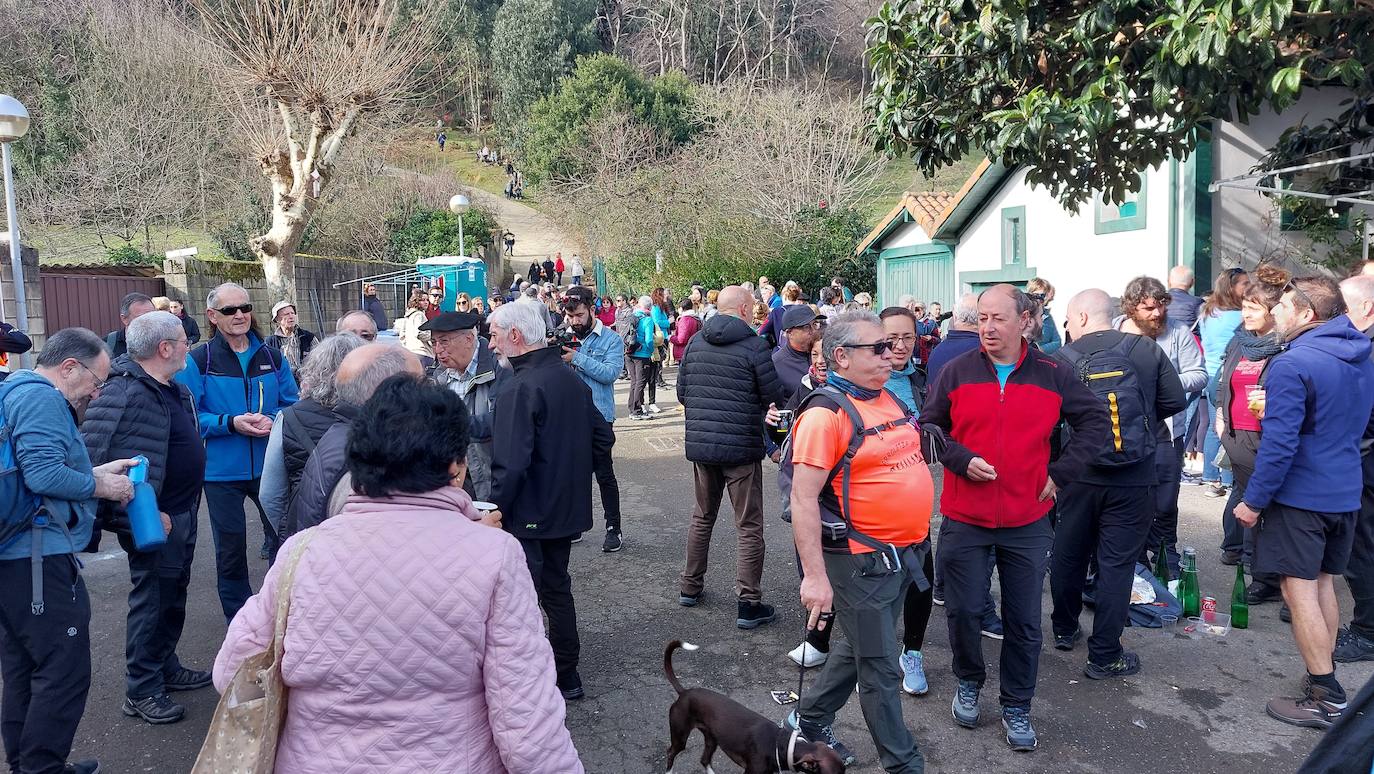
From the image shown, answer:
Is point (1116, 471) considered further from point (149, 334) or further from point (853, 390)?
point (149, 334)

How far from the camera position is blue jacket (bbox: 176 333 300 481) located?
4992 millimetres

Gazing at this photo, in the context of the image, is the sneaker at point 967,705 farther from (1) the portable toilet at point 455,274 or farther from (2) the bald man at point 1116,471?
(1) the portable toilet at point 455,274

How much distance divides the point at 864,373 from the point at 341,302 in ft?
57.7

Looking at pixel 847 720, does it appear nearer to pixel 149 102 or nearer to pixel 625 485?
pixel 625 485

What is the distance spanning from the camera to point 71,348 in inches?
142

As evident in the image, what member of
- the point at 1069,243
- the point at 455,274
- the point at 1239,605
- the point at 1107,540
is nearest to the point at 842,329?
the point at 1107,540

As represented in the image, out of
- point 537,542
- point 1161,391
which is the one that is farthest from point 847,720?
point 1161,391

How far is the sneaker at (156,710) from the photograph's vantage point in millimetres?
4219

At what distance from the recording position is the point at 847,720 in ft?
13.8

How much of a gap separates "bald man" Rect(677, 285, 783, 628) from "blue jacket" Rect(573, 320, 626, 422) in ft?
6.56

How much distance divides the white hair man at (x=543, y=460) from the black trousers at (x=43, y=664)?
5.54 ft

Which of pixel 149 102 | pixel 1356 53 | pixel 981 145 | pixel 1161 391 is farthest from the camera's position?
pixel 149 102

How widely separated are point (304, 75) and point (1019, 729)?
17.5 metres

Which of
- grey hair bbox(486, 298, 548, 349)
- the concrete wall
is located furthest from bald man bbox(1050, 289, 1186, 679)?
the concrete wall
